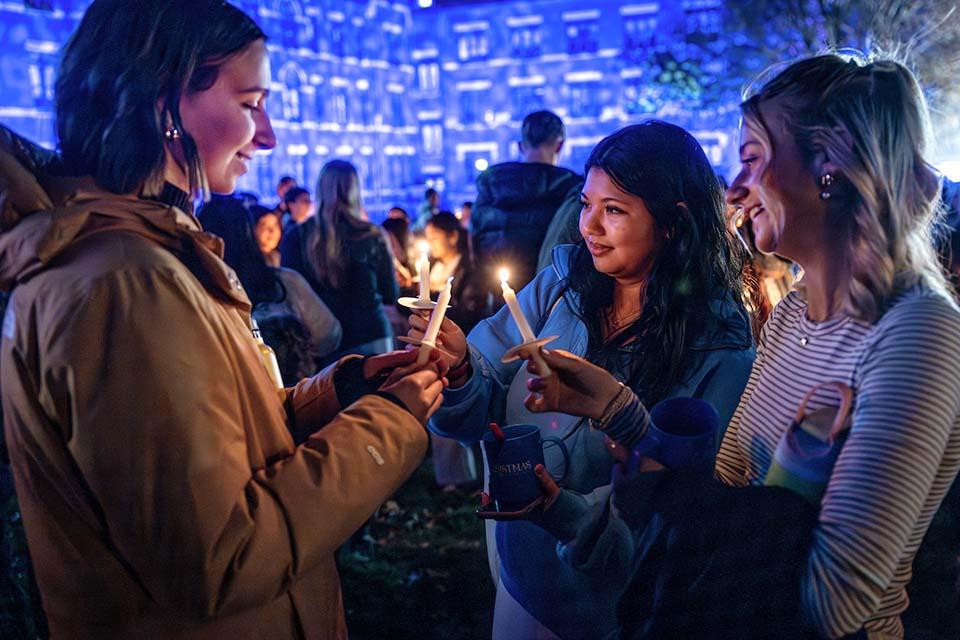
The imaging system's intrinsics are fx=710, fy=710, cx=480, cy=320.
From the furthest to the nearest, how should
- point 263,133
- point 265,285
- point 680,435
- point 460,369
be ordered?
point 265,285
point 460,369
point 263,133
point 680,435

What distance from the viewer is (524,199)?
5.38m

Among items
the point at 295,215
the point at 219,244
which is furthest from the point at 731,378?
the point at 295,215

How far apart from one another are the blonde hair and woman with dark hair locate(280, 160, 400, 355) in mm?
4686

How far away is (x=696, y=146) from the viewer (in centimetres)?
262

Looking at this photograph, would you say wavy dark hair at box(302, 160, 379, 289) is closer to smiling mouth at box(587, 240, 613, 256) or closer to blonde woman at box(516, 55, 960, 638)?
smiling mouth at box(587, 240, 613, 256)

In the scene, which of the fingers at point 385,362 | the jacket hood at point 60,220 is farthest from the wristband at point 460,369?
the jacket hood at point 60,220

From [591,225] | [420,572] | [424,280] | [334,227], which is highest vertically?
[591,225]

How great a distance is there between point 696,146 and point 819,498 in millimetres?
1519

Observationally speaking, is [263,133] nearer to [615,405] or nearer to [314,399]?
[314,399]

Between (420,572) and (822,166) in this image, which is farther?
(420,572)

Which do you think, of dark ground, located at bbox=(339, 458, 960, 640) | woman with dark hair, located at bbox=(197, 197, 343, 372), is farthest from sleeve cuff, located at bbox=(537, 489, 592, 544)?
woman with dark hair, located at bbox=(197, 197, 343, 372)

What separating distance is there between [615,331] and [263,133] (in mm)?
1415

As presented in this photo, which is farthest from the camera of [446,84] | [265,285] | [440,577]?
[446,84]

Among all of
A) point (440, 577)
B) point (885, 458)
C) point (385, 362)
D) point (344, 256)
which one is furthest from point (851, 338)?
point (344, 256)
